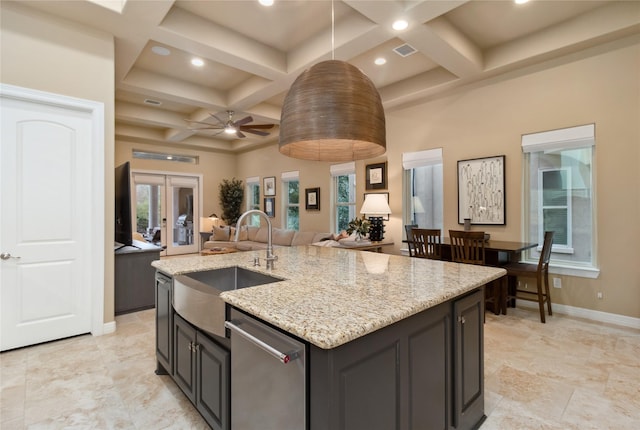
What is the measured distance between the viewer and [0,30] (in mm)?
2775

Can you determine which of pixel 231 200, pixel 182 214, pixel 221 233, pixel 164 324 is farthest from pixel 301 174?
pixel 164 324

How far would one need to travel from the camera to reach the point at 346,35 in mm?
3473

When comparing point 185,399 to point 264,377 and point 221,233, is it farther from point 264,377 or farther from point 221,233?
point 221,233

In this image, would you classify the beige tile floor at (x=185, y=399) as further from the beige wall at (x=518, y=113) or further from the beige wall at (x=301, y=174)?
the beige wall at (x=301, y=174)

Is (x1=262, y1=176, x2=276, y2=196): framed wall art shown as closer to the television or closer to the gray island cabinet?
the television

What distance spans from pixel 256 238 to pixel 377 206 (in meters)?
3.56

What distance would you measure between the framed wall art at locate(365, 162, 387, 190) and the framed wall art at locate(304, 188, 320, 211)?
1.46 meters

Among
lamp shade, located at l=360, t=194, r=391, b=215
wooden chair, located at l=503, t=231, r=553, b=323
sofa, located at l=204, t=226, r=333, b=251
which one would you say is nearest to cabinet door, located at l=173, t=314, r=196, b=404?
wooden chair, located at l=503, t=231, r=553, b=323

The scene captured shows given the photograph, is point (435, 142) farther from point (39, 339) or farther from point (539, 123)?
point (39, 339)

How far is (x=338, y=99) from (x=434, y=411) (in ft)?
5.22

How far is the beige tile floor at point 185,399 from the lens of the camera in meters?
1.97

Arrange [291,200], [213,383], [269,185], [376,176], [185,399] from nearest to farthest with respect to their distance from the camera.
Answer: [213,383] → [185,399] → [376,176] → [291,200] → [269,185]

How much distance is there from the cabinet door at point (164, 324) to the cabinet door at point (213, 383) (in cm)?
47

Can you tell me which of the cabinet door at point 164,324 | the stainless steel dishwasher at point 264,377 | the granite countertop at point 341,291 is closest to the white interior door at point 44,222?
the cabinet door at point 164,324
